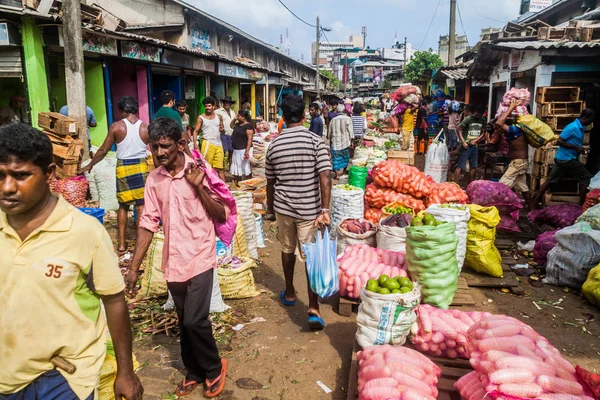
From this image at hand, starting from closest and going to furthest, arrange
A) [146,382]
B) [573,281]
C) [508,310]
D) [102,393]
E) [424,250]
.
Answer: [102,393], [146,382], [424,250], [508,310], [573,281]

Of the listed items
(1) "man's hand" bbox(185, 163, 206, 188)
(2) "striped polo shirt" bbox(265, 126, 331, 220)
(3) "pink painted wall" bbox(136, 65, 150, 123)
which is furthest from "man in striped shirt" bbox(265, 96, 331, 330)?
(3) "pink painted wall" bbox(136, 65, 150, 123)

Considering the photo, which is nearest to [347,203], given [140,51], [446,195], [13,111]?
[446,195]

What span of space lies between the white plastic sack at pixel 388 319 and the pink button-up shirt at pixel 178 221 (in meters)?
1.31

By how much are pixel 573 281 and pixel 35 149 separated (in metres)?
5.65

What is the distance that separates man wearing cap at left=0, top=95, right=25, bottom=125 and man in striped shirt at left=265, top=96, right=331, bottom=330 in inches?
287

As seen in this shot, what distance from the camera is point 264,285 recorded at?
564cm

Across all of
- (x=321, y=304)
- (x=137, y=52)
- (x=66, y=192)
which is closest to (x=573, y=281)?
(x=321, y=304)

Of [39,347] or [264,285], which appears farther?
[264,285]

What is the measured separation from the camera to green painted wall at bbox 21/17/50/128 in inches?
296

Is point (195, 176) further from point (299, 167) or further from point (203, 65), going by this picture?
point (203, 65)

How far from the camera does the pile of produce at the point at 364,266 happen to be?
4.62 metres

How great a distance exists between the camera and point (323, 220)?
14.5ft

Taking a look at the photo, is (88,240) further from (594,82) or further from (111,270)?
(594,82)

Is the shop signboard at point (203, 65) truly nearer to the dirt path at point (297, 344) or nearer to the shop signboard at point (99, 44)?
the shop signboard at point (99, 44)
